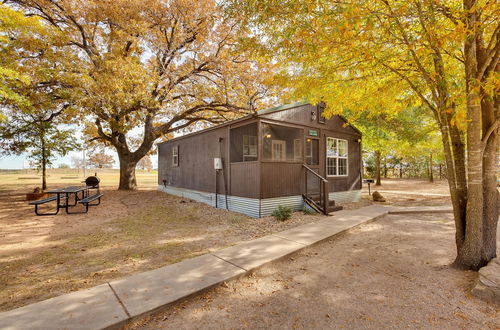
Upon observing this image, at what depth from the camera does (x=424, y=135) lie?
12.3m

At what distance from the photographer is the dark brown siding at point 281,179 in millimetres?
7367

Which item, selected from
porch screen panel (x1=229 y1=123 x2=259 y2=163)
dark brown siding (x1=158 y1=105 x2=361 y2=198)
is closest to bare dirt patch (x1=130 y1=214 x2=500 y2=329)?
dark brown siding (x1=158 y1=105 x2=361 y2=198)

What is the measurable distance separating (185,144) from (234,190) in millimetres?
5260

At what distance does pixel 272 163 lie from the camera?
753cm

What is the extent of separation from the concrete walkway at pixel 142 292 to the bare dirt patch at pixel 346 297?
16 cm

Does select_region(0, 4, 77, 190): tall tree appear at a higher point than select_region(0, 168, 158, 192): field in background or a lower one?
higher

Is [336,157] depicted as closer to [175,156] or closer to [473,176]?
[473,176]

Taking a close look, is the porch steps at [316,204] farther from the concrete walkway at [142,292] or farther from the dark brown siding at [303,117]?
the concrete walkway at [142,292]

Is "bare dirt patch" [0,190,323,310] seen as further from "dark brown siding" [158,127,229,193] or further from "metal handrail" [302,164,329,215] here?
"dark brown siding" [158,127,229,193]

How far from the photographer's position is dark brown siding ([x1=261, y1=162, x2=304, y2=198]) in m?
7.37

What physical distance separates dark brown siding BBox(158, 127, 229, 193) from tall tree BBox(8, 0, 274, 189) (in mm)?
2571

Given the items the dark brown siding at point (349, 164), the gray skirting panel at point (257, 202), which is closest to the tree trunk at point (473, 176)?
the gray skirting panel at point (257, 202)

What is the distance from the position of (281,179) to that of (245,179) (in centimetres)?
128

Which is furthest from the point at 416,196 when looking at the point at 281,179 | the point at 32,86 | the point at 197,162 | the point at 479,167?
the point at 32,86
